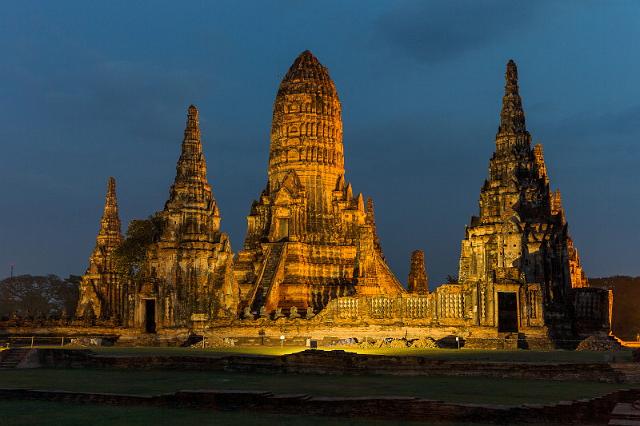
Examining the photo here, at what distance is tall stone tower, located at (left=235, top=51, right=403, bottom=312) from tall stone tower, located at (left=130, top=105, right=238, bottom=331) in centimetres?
274

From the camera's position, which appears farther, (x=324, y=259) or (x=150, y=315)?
(x=324, y=259)

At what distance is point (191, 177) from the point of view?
162 ft

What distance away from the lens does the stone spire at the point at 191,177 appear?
161ft

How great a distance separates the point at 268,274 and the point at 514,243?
16.6 meters

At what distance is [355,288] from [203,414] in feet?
107

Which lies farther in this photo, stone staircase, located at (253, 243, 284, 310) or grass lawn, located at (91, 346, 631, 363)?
stone staircase, located at (253, 243, 284, 310)

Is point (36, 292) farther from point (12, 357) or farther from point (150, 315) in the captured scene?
point (12, 357)

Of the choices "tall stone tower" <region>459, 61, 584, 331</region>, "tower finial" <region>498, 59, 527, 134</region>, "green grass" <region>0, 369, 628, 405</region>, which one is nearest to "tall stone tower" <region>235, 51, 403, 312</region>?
"tall stone tower" <region>459, 61, 584, 331</region>

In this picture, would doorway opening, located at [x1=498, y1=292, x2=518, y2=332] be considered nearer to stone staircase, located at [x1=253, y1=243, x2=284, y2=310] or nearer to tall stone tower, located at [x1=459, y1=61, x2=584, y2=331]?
tall stone tower, located at [x1=459, y1=61, x2=584, y2=331]

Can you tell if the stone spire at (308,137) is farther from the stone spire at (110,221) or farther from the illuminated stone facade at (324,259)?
the stone spire at (110,221)

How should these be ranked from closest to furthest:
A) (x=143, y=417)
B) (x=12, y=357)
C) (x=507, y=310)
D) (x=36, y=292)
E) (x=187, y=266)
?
(x=143, y=417) → (x=12, y=357) → (x=507, y=310) → (x=187, y=266) → (x=36, y=292)

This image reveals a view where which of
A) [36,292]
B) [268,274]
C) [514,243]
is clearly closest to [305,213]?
[268,274]

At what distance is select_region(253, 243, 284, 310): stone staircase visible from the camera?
4919 cm

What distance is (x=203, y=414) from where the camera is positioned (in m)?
14.2
